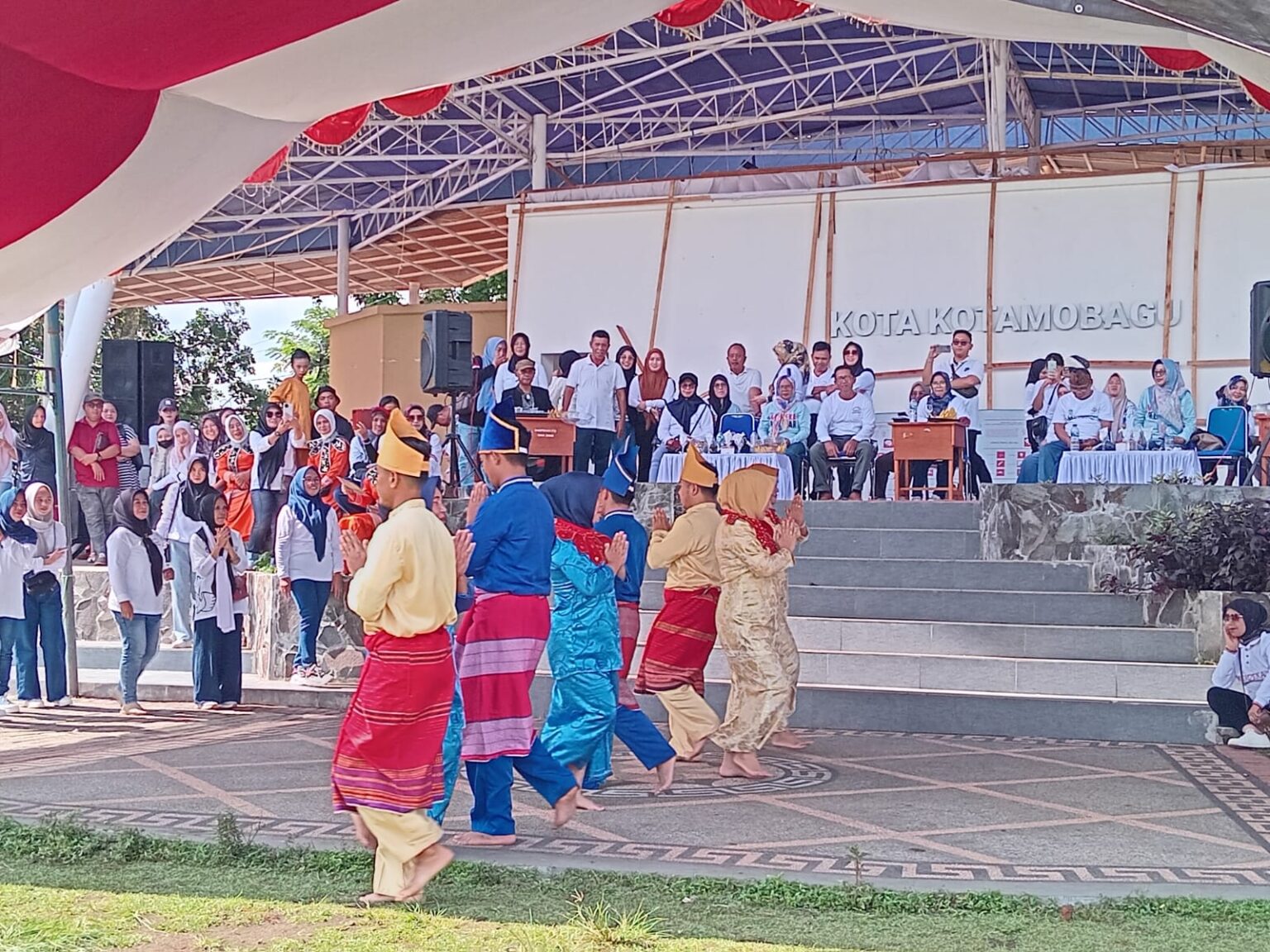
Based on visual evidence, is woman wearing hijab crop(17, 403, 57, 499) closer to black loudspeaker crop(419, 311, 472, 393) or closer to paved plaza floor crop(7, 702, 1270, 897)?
black loudspeaker crop(419, 311, 472, 393)

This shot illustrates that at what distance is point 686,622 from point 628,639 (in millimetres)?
393

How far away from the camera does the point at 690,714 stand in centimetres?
691

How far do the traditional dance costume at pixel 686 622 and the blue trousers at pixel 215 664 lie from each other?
138 inches

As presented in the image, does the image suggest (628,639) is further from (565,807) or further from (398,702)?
(398,702)

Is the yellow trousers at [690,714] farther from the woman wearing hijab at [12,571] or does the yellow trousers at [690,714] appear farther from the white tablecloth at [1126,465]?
the white tablecloth at [1126,465]

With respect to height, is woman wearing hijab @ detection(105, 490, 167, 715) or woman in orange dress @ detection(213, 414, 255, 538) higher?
woman in orange dress @ detection(213, 414, 255, 538)

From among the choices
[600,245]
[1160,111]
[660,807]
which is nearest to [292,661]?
[660,807]

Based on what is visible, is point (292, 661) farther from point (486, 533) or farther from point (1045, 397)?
point (1045, 397)

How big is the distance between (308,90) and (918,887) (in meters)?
3.00

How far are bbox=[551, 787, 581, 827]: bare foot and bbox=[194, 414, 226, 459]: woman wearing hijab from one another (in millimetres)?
6844

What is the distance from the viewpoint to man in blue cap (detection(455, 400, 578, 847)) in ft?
17.0

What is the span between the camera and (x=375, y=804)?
447cm

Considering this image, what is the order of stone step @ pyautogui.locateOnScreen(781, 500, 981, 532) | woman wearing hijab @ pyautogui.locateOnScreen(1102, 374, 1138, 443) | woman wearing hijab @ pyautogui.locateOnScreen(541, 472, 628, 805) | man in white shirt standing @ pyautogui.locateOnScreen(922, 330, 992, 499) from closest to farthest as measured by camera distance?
woman wearing hijab @ pyautogui.locateOnScreen(541, 472, 628, 805)
stone step @ pyautogui.locateOnScreen(781, 500, 981, 532)
woman wearing hijab @ pyautogui.locateOnScreen(1102, 374, 1138, 443)
man in white shirt standing @ pyautogui.locateOnScreen(922, 330, 992, 499)

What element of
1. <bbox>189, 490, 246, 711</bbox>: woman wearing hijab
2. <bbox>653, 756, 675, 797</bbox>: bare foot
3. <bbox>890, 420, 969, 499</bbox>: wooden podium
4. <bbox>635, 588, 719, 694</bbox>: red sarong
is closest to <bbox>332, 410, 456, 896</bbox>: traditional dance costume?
<bbox>653, 756, 675, 797</bbox>: bare foot
